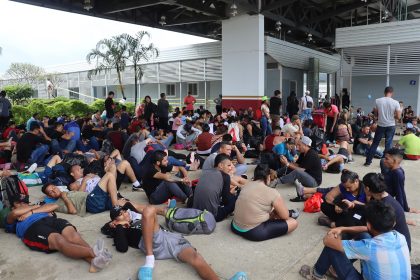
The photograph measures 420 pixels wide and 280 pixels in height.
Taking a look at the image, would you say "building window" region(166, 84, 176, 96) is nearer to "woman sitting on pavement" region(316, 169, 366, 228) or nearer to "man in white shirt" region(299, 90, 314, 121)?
"man in white shirt" region(299, 90, 314, 121)

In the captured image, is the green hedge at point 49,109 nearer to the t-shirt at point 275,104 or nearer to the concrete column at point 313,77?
the t-shirt at point 275,104

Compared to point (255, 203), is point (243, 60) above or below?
above

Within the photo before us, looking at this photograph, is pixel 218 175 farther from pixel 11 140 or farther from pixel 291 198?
pixel 11 140

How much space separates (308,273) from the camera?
3355 millimetres

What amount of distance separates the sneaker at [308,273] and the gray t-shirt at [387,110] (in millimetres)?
5334

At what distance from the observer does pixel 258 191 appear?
3.92m

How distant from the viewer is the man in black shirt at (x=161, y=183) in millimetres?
5289

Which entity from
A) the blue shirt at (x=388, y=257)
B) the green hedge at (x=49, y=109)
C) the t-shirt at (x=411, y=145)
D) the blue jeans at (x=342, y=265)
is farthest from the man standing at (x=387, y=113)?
the green hedge at (x=49, y=109)

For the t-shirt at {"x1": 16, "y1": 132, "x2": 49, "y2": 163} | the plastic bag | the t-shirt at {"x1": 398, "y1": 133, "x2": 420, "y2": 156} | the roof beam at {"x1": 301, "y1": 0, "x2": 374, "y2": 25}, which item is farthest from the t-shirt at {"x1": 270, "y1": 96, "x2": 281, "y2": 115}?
the t-shirt at {"x1": 16, "y1": 132, "x2": 49, "y2": 163}

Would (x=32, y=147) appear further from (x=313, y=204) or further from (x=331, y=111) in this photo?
(x=331, y=111)

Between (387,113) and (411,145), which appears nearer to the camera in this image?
(387,113)

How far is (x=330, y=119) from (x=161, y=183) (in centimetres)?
741

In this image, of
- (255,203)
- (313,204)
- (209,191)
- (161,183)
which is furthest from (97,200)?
(313,204)

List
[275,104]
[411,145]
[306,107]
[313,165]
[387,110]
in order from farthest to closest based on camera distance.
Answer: [306,107] → [275,104] → [411,145] → [387,110] → [313,165]
